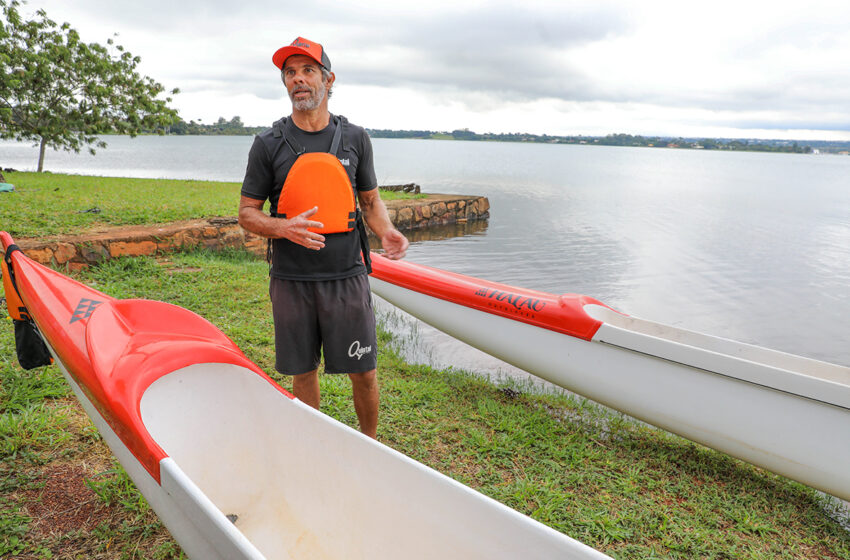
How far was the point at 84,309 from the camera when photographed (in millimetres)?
2668

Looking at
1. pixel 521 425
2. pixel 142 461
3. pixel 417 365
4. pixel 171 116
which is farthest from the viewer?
pixel 171 116

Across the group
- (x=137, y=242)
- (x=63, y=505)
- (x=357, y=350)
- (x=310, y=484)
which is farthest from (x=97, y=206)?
(x=310, y=484)

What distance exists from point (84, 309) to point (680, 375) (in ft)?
12.5

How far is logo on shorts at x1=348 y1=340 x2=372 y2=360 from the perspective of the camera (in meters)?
2.54

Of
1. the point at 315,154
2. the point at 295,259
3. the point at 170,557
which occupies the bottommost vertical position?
the point at 170,557

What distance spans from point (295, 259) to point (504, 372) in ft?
11.2

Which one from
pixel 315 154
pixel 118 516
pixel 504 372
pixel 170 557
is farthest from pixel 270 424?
pixel 504 372

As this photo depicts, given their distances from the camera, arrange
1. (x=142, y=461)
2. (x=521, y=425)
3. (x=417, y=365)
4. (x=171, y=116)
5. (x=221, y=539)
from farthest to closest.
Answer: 1. (x=171, y=116)
2. (x=417, y=365)
3. (x=521, y=425)
4. (x=142, y=461)
5. (x=221, y=539)

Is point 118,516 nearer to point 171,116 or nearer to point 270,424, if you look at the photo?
point 270,424

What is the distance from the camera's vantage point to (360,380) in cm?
269

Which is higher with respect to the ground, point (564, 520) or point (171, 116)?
point (171, 116)

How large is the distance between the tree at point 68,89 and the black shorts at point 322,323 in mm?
15256

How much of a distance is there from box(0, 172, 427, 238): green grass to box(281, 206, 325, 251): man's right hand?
598 cm

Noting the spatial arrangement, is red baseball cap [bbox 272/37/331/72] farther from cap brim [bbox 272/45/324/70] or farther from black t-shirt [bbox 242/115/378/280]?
black t-shirt [bbox 242/115/378/280]
